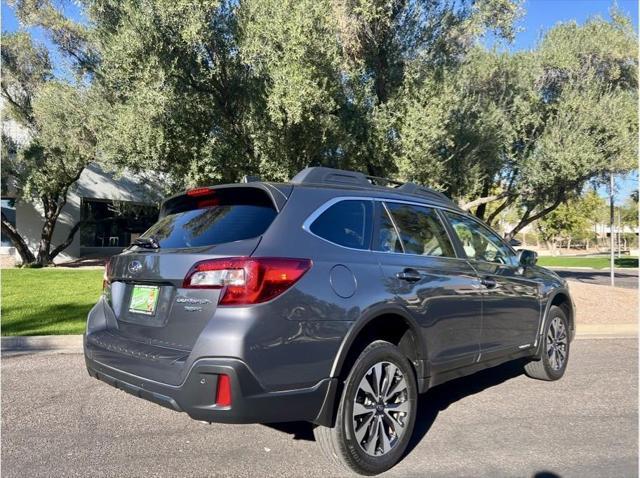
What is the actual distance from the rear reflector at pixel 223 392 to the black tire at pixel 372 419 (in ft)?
2.49

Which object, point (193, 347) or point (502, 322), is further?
point (502, 322)

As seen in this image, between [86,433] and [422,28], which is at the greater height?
[422,28]

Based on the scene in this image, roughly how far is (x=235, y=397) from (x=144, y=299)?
0.98 meters

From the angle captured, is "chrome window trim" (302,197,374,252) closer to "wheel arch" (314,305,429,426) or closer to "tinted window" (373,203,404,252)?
"tinted window" (373,203,404,252)

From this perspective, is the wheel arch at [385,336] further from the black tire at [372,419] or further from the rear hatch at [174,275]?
the rear hatch at [174,275]

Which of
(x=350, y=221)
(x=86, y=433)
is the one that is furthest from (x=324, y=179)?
(x=86, y=433)

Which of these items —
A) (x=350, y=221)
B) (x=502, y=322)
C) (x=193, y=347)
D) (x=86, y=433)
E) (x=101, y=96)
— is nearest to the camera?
(x=193, y=347)

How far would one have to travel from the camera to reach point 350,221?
366cm

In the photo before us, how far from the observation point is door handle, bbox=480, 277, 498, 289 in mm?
4508

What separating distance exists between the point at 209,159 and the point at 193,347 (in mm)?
6846

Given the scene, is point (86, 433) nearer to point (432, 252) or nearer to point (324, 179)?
point (324, 179)

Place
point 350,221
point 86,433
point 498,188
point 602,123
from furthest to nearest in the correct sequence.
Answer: point 498,188, point 602,123, point 86,433, point 350,221

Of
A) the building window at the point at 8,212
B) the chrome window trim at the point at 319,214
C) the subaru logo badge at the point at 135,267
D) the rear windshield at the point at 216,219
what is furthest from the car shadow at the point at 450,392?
the building window at the point at 8,212

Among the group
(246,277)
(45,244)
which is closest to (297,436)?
(246,277)
